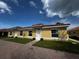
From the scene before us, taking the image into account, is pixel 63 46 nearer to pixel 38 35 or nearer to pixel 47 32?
pixel 47 32

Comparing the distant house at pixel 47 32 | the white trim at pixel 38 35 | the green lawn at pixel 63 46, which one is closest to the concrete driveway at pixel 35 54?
the green lawn at pixel 63 46

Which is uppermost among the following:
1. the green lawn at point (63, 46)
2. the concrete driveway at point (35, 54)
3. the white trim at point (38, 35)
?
the white trim at point (38, 35)

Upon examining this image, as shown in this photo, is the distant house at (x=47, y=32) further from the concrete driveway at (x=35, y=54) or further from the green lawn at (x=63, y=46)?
the concrete driveway at (x=35, y=54)

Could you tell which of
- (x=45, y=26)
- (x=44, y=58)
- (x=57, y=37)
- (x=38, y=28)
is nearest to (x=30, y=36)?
(x=38, y=28)

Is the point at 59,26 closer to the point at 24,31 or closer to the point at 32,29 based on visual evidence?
the point at 32,29

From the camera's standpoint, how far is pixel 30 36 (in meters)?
23.5

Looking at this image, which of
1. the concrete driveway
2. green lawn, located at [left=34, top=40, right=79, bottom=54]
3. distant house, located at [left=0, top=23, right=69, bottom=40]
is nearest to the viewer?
the concrete driveway

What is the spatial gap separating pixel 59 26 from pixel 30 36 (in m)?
8.52

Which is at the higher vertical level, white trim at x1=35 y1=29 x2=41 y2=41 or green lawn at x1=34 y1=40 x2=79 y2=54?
white trim at x1=35 y1=29 x2=41 y2=41

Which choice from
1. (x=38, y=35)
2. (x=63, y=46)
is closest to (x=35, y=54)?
(x=63, y=46)

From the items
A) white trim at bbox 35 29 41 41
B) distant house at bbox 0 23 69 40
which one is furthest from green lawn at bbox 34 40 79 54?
white trim at bbox 35 29 41 41

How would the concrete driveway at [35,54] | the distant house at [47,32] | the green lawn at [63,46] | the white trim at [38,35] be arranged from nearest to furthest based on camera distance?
the concrete driveway at [35,54]
the green lawn at [63,46]
the distant house at [47,32]
the white trim at [38,35]

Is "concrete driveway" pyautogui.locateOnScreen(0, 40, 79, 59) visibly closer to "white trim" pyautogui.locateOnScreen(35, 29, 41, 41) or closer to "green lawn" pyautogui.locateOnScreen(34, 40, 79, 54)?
"green lawn" pyautogui.locateOnScreen(34, 40, 79, 54)

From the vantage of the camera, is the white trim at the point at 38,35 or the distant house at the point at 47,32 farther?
the white trim at the point at 38,35
